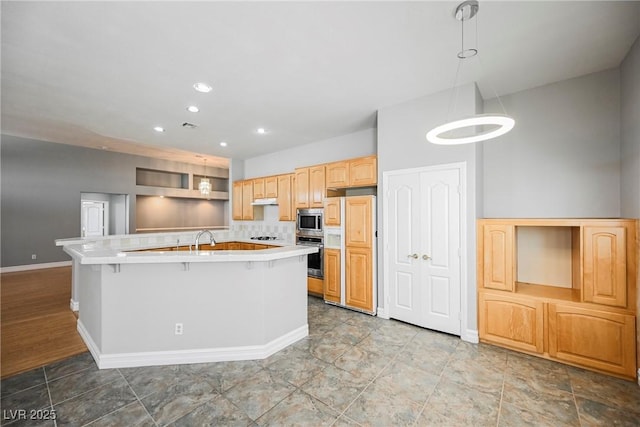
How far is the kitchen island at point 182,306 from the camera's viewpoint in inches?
99.8

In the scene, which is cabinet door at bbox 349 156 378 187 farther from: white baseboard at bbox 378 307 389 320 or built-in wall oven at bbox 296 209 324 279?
white baseboard at bbox 378 307 389 320

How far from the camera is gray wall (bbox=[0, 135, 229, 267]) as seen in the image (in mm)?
6281

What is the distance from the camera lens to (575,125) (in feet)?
9.77

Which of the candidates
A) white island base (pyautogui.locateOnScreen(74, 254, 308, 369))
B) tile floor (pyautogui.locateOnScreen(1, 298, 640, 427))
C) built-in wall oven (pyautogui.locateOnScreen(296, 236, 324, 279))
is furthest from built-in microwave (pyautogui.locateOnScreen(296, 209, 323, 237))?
tile floor (pyautogui.locateOnScreen(1, 298, 640, 427))

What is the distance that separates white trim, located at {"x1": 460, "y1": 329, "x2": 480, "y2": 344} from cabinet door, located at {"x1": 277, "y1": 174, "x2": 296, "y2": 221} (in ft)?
11.5

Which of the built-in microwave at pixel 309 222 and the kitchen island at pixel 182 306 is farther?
the built-in microwave at pixel 309 222

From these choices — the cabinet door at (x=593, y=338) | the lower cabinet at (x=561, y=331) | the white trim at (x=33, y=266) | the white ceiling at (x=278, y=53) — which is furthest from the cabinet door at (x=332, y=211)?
the white trim at (x=33, y=266)

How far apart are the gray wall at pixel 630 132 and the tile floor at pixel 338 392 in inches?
64.5

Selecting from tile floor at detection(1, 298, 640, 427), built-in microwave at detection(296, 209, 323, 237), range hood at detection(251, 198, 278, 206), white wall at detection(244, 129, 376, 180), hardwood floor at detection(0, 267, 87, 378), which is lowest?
tile floor at detection(1, 298, 640, 427)

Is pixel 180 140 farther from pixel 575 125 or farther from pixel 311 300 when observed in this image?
pixel 575 125

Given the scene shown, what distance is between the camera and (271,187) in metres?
5.97

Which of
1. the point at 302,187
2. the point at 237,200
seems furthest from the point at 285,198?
the point at 237,200

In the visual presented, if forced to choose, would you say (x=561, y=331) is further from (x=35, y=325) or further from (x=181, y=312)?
(x=35, y=325)

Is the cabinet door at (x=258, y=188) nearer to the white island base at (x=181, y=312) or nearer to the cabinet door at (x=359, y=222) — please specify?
the cabinet door at (x=359, y=222)
